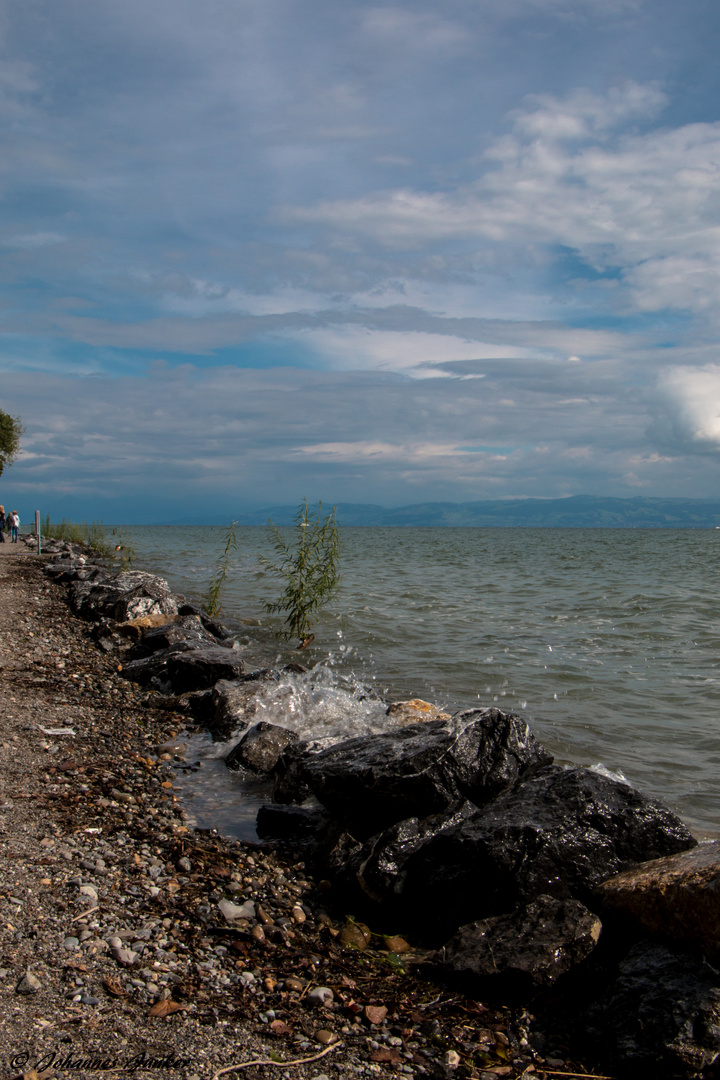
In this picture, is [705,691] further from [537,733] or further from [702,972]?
[702,972]

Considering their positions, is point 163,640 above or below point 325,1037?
above

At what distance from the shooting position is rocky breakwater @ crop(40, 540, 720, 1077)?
3217mm

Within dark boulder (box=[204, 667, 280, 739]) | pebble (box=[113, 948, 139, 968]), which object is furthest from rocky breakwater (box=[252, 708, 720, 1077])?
dark boulder (box=[204, 667, 280, 739])

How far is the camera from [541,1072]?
10.0 feet

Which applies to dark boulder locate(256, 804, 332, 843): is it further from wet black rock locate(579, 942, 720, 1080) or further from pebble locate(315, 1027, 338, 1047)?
wet black rock locate(579, 942, 720, 1080)

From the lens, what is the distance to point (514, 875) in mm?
4043

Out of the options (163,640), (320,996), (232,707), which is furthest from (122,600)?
(320,996)

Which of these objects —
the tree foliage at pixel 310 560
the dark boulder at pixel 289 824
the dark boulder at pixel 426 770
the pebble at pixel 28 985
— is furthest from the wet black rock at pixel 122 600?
the pebble at pixel 28 985

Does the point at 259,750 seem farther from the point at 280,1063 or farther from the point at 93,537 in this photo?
the point at 93,537

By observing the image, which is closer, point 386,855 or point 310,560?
point 386,855

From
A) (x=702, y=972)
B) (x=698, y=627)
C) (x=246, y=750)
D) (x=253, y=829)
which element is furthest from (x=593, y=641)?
(x=702, y=972)

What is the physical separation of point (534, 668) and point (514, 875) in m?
8.46

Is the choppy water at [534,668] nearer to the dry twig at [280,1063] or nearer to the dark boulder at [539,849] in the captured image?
the dark boulder at [539,849]

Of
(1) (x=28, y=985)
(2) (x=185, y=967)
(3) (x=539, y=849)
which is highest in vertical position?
(3) (x=539, y=849)
